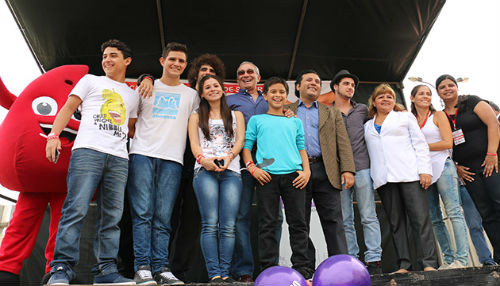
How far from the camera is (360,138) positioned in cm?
282

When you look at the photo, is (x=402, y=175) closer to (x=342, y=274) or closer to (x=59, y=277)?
(x=342, y=274)

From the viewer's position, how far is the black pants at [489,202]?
2650mm

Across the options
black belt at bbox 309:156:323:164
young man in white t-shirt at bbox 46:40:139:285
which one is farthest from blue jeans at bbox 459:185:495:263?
young man in white t-shirt at bbox 46:40:139:285

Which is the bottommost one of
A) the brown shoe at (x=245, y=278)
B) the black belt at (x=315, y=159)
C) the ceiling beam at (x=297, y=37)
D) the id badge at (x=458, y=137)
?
the brown shoe at (x=245, y=278)

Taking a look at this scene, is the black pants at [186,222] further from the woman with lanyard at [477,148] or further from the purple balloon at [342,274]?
the woman with lanyard at [477,148]

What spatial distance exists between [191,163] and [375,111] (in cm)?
144

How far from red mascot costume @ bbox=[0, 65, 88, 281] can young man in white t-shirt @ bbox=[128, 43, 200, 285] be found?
611 millimetres

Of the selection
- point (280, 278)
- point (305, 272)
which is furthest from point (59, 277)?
point (305, 272)

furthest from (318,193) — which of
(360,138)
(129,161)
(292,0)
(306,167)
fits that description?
(292,0)

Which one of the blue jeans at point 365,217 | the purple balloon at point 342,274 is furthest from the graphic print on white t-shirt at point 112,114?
the blue jeans at point 365,217

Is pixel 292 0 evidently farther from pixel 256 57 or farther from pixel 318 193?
pixel 318 193

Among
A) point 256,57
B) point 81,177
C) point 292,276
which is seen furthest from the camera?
point 256,57

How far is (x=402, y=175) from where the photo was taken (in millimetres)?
2500

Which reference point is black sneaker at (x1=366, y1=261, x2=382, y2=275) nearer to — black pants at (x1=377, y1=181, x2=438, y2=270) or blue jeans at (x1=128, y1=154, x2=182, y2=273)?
black pants at (x1=377, y1=181, x2=438, y2=270)
